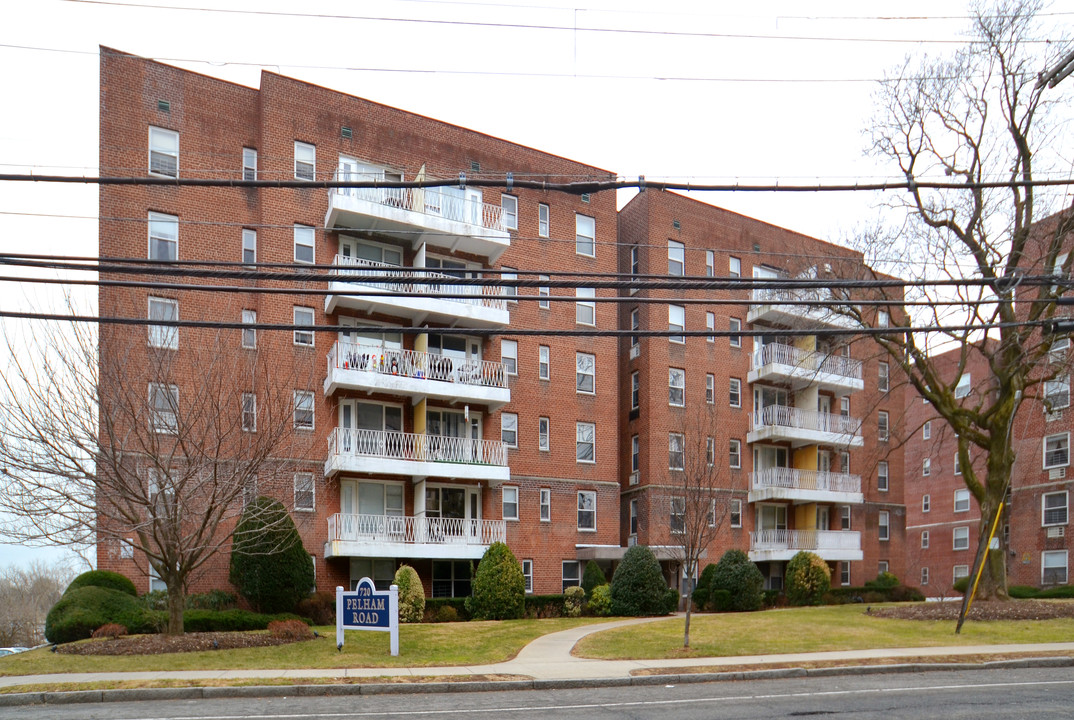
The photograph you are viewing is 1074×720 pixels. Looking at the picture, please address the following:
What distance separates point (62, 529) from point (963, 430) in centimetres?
2436

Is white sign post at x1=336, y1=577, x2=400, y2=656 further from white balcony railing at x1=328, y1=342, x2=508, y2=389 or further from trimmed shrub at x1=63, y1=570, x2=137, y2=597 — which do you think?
white balcony railing at x1=328, y1=342, x2=508, y2=389

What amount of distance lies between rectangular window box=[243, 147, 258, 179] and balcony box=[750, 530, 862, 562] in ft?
80.7

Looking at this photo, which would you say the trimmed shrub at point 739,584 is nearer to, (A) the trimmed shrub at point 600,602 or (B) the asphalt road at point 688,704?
(A) the trimmed shrub at point 600,602

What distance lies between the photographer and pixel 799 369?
131 feet

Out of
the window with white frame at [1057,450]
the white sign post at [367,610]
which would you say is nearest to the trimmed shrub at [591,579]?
the white sign post at [367,610]

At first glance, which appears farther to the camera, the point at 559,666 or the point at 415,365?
the point at 415,365

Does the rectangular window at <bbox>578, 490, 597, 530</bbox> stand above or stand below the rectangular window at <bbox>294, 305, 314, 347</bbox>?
below

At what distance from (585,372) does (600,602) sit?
9214 mm

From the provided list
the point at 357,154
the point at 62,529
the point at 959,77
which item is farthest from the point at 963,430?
the point at 62,529

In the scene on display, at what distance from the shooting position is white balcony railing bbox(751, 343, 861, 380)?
39781mm

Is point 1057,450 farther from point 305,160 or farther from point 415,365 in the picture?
point 305,160

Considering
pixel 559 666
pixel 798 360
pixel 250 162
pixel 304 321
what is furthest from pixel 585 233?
pixel 559 666

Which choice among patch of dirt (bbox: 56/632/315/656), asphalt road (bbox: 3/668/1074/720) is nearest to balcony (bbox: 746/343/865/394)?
asphalt road (bbox: 3/668/1074/720)

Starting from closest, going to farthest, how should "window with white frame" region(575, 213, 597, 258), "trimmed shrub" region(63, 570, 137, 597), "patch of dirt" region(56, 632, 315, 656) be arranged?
"patch of dirt" region(56, 632, 315, 656) → "trimmed shrub" region(63, 570, 137, 597) → "window with white frame" region(575, 213, 597, 258)
